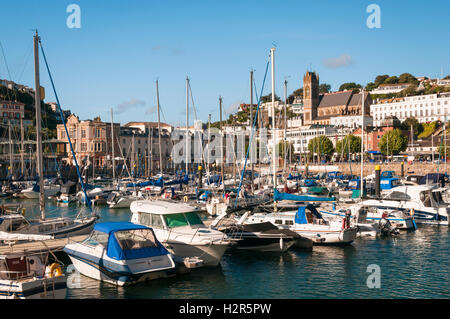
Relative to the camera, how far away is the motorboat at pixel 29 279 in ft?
48.9

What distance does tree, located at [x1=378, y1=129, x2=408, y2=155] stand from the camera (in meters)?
117

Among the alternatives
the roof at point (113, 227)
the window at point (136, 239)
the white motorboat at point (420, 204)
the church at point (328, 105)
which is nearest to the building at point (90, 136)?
the white motorboat at point (420, 204)

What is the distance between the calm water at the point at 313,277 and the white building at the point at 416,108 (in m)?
142

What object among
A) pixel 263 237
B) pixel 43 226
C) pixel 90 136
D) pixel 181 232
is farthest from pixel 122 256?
pixel 90 136

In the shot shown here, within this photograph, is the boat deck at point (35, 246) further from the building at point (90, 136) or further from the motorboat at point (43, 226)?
the building at point (90, 136)

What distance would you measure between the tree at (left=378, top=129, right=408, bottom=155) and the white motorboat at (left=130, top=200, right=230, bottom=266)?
10285 cm

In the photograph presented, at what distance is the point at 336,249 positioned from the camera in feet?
88.2

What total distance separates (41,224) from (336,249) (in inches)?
629

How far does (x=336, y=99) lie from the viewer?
635 feet

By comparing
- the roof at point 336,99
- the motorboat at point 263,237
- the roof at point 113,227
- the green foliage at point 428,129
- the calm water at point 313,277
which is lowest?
the calm water at point 313,277

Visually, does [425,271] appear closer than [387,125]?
Yes

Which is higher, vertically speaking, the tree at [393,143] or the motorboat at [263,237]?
the tree at [393,143]
